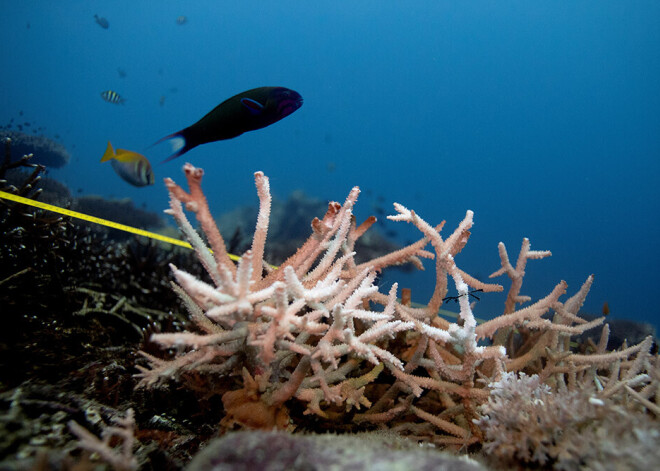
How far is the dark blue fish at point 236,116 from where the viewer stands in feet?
7.56

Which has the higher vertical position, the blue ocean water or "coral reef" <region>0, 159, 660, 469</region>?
the blue ocean water

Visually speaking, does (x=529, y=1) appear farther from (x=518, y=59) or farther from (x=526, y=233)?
(x=526, y=233)

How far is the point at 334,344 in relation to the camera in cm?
166

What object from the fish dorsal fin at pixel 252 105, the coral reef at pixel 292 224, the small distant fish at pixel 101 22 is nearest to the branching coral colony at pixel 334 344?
the fish dorsal fin at pixel 252 105

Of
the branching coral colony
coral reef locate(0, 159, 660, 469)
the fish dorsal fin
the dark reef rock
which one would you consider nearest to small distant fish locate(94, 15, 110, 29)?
coral reef locate(0, 159, 660, 469)

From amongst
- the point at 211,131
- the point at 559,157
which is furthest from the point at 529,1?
the point at 211,131

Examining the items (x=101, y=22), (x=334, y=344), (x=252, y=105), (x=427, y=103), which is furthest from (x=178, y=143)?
(x=427, y=103)

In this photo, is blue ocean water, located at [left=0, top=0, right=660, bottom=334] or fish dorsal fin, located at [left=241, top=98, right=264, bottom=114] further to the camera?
blue ocean water, located at [left=0, top=0, right=660, bottom=334]

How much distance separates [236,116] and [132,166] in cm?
314

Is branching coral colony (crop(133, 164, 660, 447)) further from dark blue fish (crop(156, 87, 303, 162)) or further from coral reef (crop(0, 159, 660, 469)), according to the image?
dark blue fish (crop(156, 87, 303, 162))

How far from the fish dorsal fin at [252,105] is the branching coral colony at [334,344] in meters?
1.06

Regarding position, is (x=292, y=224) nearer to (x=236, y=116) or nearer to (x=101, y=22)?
(x=236, y=116)

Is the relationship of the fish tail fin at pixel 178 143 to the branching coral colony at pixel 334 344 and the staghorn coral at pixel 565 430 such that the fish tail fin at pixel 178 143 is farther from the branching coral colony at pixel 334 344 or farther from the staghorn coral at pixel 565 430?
the staghorn coral at pixel 565 430

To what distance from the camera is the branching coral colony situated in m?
1.32
